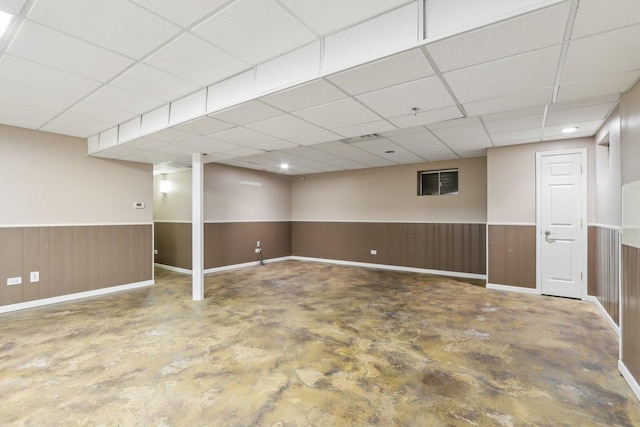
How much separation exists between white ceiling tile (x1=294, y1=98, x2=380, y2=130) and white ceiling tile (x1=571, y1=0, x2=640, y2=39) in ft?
5.07

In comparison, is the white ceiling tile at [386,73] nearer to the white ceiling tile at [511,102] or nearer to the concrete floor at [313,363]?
the white ceiling tile at [511,102]

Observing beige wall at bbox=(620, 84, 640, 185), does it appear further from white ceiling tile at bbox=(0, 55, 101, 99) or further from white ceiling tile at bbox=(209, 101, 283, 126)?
white ceiling tile at bbox=(0, 55, 101, 99)

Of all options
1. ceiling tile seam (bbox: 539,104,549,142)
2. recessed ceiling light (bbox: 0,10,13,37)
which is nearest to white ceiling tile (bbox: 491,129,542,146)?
ceiling tile seam (bbox: 539,104,549,142)

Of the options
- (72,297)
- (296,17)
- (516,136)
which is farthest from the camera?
(72,297)

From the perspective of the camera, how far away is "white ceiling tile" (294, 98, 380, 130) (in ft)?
9.18

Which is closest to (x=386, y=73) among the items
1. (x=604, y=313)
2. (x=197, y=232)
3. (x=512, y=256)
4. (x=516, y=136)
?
(x=516, y=136)

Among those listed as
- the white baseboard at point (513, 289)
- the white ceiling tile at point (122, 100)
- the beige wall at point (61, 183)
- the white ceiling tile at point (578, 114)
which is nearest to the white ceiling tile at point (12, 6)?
the white ceiling tile at point (122, 100)

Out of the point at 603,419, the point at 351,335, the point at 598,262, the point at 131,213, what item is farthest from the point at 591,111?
the point at 131,213

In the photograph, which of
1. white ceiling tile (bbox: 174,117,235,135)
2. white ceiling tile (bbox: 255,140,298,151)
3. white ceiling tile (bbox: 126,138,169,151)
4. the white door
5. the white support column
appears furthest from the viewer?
the white support column

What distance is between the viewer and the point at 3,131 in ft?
13.1

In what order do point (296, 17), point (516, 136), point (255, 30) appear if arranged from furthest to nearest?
1. point (516, 136)
2. point (255, 30)
3. point (296, 17)

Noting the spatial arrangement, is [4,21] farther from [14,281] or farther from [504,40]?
[14,281]

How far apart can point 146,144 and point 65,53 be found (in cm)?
196

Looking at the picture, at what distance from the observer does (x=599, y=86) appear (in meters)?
2.39
